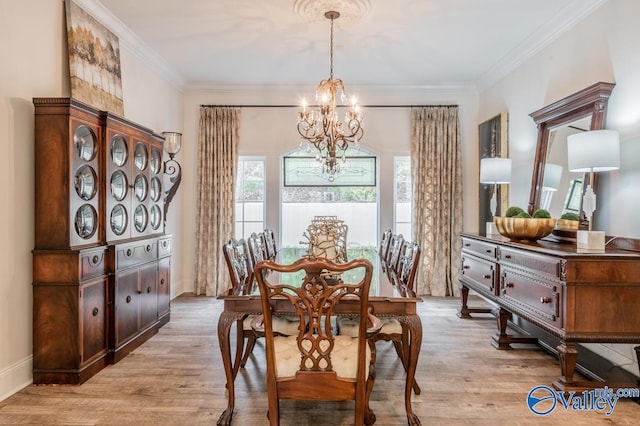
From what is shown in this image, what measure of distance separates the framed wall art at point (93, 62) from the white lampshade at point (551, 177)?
4.29 m

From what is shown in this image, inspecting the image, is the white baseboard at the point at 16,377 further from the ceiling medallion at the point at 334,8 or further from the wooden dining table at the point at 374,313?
the ceiling medallion at the point at 334,8

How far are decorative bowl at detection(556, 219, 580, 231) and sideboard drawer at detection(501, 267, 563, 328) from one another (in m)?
0.67

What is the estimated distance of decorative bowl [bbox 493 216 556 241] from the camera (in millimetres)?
3003

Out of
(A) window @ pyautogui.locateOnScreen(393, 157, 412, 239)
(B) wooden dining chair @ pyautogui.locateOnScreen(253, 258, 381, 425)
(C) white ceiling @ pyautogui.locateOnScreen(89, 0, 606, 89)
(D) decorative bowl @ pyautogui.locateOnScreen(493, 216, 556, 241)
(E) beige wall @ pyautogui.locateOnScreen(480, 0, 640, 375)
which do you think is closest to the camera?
(B) wooden dining chair @ pyautogui.locateOnScreen(253, 258, 381, 425)

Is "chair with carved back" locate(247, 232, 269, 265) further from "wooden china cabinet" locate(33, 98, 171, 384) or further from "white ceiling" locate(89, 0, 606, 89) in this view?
"white ceiling" locate(89, 0, 606, 89)

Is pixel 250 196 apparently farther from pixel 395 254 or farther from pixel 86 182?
pixel 395 254

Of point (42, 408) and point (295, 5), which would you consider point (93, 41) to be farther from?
point (42, 408)

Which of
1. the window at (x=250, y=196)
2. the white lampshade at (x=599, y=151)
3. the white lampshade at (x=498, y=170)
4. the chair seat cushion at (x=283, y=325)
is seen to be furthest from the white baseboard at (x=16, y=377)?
the white lampshade at (x=498, y=170)

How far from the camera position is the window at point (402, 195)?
18.2 ft

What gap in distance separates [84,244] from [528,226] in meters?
3.55

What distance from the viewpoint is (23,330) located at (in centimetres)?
257

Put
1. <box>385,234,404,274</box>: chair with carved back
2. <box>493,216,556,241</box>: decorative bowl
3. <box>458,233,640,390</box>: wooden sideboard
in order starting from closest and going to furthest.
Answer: <box>458,233,640,390</box>: wooden sideboard
<box>493,216,556,241</box>: decorative bowl
<box>385,234,404,274</box>: chair with carved back

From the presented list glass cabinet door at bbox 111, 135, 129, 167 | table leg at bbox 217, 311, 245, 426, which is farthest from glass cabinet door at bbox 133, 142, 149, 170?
table leg at bbox 217, 311, 245, 426

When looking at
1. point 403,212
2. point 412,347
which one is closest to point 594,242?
point 412,347
